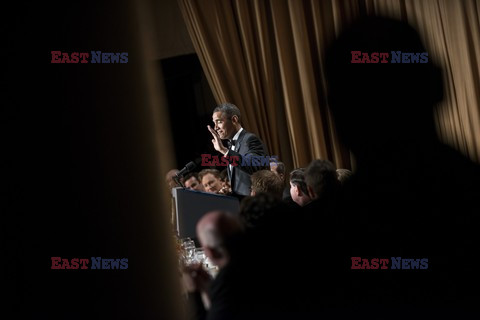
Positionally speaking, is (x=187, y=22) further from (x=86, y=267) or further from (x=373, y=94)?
(x=86, y=267)

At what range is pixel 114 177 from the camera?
2.44ft

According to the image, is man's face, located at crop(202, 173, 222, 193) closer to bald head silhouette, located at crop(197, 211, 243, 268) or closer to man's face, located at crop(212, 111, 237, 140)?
man's face, located at crop(212, 111, 237, 140)

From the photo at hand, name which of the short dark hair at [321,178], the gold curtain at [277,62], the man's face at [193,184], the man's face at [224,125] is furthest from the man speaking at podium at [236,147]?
the gold curtain at [277,62]

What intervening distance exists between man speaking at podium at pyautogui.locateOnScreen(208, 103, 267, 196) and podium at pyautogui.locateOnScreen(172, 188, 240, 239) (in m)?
0.74

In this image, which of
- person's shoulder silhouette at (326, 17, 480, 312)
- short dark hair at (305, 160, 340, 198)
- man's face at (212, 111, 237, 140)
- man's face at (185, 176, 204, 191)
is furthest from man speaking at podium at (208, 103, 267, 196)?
person's shoulder silhouette at (326, 17, 480, 312)

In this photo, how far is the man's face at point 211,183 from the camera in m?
3.86

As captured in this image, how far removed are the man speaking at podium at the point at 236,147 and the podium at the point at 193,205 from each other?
74 centimetres

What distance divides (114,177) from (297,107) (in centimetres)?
481

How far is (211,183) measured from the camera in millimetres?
3863

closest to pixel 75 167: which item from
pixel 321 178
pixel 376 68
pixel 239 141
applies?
pixel 321 178

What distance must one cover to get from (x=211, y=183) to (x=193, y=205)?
3.15ft

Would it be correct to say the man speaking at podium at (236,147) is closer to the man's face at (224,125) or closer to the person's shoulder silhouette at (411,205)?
the man's face at (224,125)

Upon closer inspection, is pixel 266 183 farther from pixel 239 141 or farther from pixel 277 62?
pixel 277 62

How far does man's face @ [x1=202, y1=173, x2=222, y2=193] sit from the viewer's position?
3.86m
